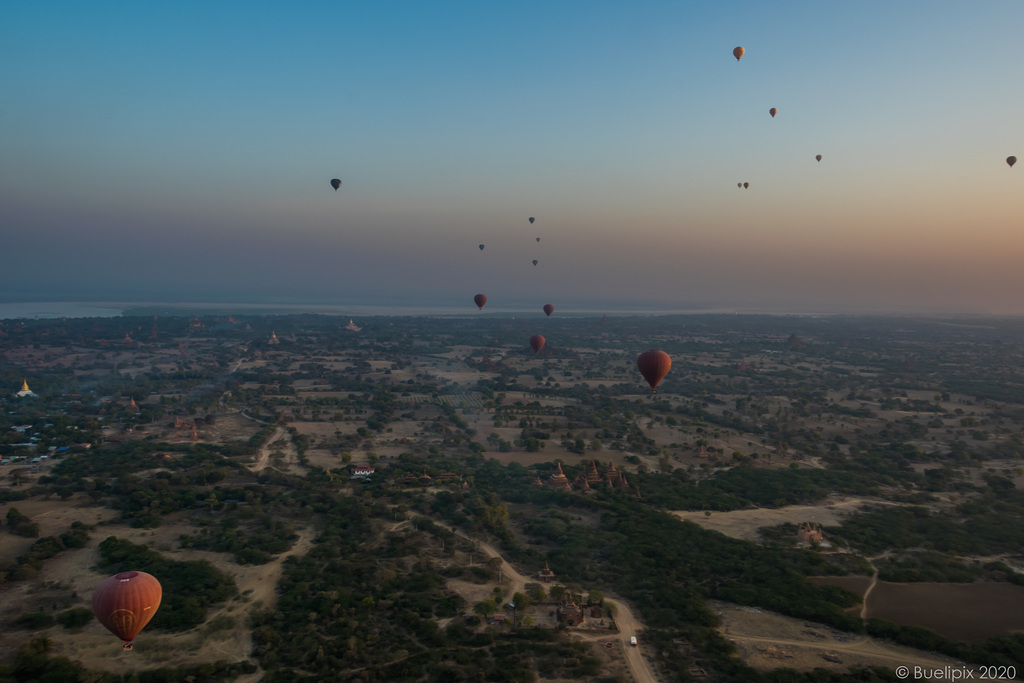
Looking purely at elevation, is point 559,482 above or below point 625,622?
above

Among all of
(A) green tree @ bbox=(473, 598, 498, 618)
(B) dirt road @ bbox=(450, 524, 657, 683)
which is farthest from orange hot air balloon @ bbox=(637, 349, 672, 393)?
(A) green tree @ bbox=(473, 598, 498, 618)

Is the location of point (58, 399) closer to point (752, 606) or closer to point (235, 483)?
point (235, 483)

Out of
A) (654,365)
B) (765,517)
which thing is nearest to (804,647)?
(765,517)

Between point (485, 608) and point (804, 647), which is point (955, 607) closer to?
point (804, 647)

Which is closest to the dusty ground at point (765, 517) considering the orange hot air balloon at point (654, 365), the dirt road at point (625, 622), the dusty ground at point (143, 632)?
the orange hot air balloon at point (654, 365)

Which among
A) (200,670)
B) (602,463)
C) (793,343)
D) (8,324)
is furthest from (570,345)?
(8,324)

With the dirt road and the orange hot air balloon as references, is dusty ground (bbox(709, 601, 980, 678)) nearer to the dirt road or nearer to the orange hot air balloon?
the dirt road

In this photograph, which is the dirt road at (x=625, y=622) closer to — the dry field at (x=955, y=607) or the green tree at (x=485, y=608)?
the green tree at (x=485, y=608)

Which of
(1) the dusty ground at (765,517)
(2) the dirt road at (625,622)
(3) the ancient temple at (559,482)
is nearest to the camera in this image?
(2) the dirt road at (625,622)

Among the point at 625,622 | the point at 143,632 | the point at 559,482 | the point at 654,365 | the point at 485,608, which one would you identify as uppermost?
the point at 654,365
